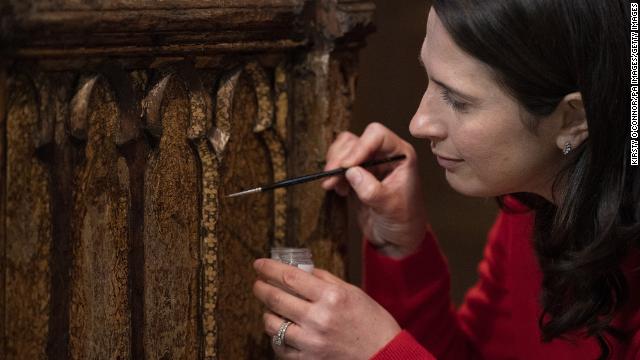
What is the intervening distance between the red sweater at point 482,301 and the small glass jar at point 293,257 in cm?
34

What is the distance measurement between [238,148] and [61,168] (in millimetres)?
279

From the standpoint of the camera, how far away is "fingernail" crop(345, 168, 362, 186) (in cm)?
155

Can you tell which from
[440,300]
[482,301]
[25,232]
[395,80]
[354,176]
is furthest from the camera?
[395,80]

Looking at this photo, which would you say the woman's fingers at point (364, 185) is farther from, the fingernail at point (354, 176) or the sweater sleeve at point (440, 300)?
the sweater sleeve at point (440, 300)

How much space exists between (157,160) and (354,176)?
35cm

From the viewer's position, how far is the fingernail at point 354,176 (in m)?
1.55

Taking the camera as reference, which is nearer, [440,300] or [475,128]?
[475,128]

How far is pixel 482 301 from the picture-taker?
2027mm

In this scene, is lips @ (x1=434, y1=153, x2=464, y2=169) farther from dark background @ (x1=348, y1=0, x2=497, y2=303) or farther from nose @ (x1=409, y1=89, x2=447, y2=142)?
dark background @ (x1=348, y1=0, x2=497, y2=303)

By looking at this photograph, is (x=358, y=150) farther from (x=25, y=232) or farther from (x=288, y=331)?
(x=25, y=232)

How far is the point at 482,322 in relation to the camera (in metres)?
2.03

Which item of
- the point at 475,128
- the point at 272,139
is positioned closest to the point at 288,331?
the point at 272,139

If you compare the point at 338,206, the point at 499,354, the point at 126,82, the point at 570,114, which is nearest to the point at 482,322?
the point at 499,354

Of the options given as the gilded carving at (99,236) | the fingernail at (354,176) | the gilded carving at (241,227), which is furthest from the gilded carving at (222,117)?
the fingernail at (354,176)
